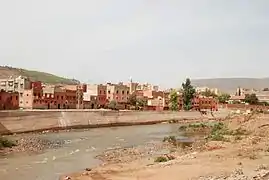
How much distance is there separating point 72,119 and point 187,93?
4635cm

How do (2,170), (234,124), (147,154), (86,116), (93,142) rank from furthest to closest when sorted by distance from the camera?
(86,116)
(234,124)
(93,142)
(147,154)
(2,170)

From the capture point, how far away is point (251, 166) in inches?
970

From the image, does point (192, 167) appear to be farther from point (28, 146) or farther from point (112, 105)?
point (112, 105)

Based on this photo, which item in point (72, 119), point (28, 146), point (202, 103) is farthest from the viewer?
point (202, 103)

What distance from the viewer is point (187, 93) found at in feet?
358

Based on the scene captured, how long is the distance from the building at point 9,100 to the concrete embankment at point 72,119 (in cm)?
942

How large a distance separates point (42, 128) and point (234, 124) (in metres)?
26.4

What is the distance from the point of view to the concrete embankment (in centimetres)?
5625

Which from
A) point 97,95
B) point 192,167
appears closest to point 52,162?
point 192,167

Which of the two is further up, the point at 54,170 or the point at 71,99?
the point at 71,99

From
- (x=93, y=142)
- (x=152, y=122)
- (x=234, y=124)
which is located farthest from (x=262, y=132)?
(x=152, y=122)

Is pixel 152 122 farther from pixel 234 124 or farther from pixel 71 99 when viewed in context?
pixel 234 124

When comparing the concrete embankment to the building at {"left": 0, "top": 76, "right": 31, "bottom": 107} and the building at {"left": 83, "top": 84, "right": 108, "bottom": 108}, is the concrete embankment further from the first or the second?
the building at {"left": 83, "top": 84, "right": 108, "bottom": 108}

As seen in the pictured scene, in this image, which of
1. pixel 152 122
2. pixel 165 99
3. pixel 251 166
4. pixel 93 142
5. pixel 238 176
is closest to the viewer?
pixel 238 176
